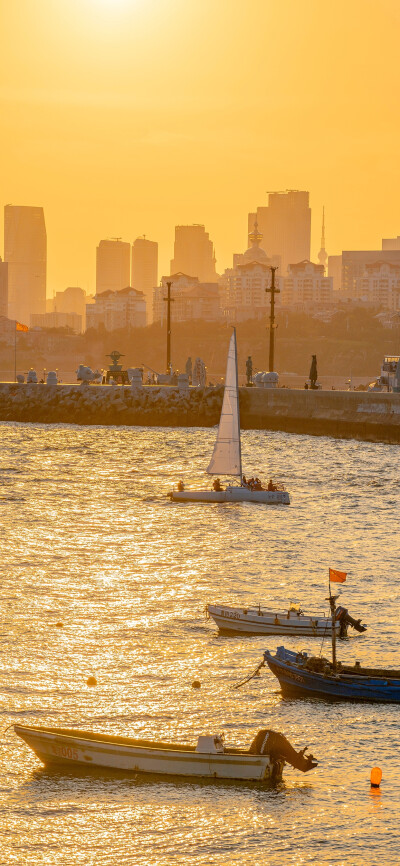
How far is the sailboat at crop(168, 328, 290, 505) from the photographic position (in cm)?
7131

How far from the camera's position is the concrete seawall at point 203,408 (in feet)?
347

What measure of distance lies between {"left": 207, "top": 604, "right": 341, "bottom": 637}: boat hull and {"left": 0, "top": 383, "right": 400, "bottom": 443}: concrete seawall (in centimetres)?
6424

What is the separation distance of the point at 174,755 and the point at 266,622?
11983 mm

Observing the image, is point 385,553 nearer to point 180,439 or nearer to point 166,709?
point 166,709

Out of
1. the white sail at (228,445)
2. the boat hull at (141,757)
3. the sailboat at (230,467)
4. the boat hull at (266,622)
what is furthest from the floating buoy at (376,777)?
the white sail at (228,445)

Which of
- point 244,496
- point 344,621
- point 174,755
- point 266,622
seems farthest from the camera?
point 244,496

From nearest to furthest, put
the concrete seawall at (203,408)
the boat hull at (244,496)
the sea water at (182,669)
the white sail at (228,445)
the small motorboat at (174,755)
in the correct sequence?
the sea water at (182,669), the small motorboat at (174,755), the boat hull at (244,496), the white sail at (228,445), the concrete seawall at (203,408)

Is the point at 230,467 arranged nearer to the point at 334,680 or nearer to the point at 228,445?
the point at 228,445

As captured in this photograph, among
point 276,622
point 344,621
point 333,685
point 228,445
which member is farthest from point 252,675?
point 228,445

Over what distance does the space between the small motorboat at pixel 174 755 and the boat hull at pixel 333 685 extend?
4710 millimetres

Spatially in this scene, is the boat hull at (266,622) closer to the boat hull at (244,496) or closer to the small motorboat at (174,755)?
the small motorboat at (174,755)

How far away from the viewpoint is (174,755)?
28062mm

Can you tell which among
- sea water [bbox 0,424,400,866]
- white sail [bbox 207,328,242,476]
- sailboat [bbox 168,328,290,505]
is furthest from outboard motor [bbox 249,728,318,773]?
white sail [bbox 207,328,242,476]

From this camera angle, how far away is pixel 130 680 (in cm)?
3444
